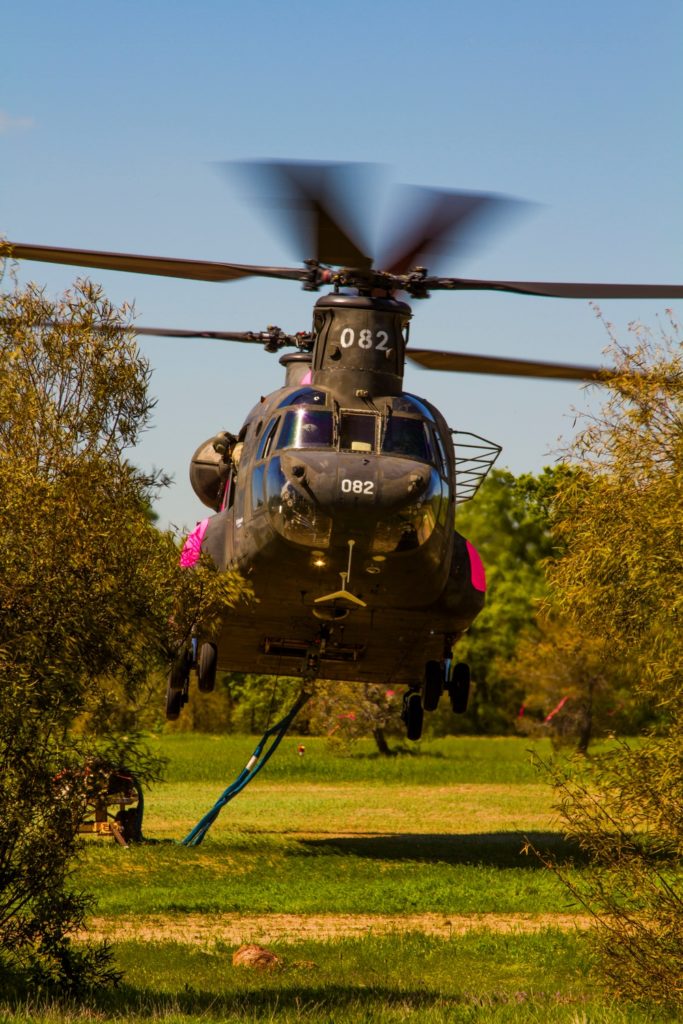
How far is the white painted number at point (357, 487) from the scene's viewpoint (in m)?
14.8

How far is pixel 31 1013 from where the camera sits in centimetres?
1031

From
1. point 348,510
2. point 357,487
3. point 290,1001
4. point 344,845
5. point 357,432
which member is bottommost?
point 344,845

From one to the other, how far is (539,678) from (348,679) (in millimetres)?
39260

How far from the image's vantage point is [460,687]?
65.5 ft

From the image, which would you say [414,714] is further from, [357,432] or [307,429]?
[307,429]

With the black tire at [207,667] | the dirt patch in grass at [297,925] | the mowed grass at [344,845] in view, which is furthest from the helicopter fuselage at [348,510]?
the dirt patch in grass at [297,925]

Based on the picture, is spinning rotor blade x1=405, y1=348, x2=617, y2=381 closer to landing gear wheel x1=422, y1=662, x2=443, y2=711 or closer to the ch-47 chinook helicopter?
the ch-47 chinook helicopter

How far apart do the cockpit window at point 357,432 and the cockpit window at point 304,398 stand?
1.53ft

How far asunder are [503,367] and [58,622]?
9402 millimetres

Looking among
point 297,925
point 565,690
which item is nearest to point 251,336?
point 297,925

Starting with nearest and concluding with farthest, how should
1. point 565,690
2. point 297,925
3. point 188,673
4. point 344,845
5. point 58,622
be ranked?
point 58,622 < point 297,925 < point 188,673 < point 344,845 < point 565,690

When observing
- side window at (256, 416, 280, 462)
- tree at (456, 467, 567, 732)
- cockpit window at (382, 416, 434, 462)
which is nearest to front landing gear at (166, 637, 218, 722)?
side window at (256, 416, 280, 462)

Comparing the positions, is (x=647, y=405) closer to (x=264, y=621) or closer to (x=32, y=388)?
(x=264, y=621)

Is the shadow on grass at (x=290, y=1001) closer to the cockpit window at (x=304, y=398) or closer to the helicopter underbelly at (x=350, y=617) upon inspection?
the helicopter underbelly at (x=350, y=617)
